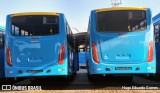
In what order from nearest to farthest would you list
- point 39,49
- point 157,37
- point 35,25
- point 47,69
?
point 47,69
point 39,49
point 35,25
point 157,37

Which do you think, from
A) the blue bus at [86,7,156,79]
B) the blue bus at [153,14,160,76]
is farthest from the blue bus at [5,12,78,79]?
the blue bus at [153,14,160,76]

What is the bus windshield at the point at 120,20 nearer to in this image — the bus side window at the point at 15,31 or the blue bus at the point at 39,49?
the blue bus at the point at 39,49

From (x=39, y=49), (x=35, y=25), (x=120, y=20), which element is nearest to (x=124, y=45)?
(x=120, y=20)

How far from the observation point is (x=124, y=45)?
13.8 meters

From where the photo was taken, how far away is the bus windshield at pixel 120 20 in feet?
45.7

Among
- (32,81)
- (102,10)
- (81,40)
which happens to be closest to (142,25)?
(102,10)

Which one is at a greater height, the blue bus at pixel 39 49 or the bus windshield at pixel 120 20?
the bus windshield at pixel 120 20

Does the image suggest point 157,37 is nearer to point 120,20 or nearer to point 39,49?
point 120,20

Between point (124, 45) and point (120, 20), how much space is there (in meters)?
0.95

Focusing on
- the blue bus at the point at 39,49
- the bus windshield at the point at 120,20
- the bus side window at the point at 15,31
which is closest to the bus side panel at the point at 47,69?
the blue bus at the point at 39,49

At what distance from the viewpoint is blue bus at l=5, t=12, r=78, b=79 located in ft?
45.7

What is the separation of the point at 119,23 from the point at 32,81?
5.58 metres

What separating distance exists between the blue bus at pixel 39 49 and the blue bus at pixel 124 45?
1131mm

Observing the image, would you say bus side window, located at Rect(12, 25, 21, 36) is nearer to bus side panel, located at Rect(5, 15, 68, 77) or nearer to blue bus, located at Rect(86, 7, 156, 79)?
bus side panel, located at Rect(5, 15, 68, 77)
